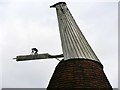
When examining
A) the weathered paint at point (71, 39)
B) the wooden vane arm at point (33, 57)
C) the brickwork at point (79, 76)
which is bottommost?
the brickwork at point (79, 76)

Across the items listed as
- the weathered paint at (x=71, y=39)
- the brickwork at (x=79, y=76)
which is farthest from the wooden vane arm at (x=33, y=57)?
the brickwork at (x=79, y=76)

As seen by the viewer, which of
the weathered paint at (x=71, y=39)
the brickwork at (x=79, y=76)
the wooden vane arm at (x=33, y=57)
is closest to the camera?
the brickwork at (x=79, y=76)

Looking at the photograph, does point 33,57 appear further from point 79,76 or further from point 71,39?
point 79,76

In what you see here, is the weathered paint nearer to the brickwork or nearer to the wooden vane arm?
the brickwork

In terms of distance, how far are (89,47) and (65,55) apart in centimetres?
156

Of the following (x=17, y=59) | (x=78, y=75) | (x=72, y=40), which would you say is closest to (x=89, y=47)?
(x=72, y=40)

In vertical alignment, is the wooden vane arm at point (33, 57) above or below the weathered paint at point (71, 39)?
below

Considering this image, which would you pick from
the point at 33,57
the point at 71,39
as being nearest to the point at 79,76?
the point at 71,39

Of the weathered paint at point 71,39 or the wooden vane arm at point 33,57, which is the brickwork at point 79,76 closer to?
the weathered paint at point 71,39

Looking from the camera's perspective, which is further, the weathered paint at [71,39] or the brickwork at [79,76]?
the weathered paint at [71,39]

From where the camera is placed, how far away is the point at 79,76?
1678 centimetres

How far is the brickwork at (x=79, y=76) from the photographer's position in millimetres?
16562

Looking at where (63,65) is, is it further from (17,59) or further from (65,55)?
(17,59)

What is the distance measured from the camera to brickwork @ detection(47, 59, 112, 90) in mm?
16562
